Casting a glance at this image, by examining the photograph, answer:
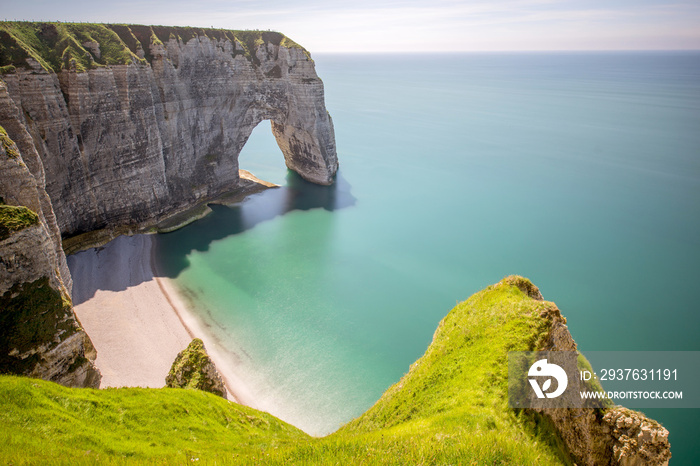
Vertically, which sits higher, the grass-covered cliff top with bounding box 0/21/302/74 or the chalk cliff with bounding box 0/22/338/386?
the grass-covered cliff top with bounding box 0/21/302/74

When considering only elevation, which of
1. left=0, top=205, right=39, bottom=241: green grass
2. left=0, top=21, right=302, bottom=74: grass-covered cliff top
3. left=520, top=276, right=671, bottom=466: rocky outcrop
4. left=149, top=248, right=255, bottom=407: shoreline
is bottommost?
left=149, top=248, right=255, bottom=407: shoreline

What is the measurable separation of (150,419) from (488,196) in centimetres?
3999

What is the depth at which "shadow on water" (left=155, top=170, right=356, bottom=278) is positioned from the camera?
3111 cm

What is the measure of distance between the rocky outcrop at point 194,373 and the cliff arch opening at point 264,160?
32.5m

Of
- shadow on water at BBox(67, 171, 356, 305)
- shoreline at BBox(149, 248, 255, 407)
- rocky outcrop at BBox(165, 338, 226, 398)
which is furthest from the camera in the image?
shadow on water at BBox(67, 171, 356, 305)

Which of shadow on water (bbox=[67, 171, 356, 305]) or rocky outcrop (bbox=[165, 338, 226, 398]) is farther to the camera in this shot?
shadow on water (bbox=[67, 171, 356, 305])

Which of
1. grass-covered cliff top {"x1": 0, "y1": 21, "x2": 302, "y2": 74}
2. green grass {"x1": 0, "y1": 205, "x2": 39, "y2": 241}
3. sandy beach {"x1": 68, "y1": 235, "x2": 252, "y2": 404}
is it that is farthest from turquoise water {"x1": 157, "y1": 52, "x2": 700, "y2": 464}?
grass-covered cliff top {"x1": 0, "y1": 21, "x2": 302, "y2": 74}

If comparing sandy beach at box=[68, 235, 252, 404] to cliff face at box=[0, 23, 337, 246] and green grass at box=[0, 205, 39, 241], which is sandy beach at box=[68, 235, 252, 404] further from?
green grass at box=[0, 205, 39, 241]

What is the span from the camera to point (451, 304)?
2641cm

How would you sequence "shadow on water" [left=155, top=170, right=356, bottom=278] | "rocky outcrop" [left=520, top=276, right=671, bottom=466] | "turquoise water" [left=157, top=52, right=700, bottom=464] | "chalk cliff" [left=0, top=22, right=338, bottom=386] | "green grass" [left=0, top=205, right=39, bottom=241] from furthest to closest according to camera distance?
"shadow on water" [left=155, top=170, right=356, bottom=278] < "turquoise water" [left=157, top=52, right=700, bottom=464] < "chalk cliff" [left=0, top=22, right=338, bottom=386] < "green grass" [left=0, top=205, right=39, bottom=241] < "rocky outcrop" [left=520, top=276, right=671, bottom=466]

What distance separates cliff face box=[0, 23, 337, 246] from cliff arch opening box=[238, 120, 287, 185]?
4.59 metres

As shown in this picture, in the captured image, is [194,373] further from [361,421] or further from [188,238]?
[188,238]

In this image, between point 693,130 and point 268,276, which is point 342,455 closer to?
point 268,276

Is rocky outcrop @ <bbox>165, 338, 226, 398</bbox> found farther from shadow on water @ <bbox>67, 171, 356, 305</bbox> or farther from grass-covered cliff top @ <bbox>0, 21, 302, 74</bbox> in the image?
grass-covered cliff top @ <bbox>0, 21, 302, 74</bbox>
